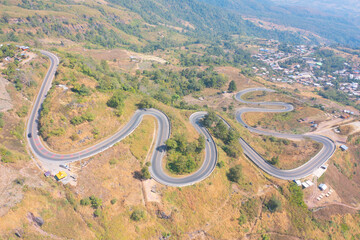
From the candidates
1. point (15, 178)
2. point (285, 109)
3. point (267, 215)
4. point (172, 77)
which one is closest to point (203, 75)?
point (172, 77)

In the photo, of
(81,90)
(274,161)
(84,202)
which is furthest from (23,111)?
(274,161)

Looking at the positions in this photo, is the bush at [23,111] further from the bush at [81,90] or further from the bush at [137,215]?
the bush at [137,215]

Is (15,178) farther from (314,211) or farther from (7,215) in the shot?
(314,211)

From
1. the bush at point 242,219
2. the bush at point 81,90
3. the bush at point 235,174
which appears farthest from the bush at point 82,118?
the bush at point 242,219

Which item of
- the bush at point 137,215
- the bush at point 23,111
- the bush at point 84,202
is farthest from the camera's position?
the bush at point 23,111

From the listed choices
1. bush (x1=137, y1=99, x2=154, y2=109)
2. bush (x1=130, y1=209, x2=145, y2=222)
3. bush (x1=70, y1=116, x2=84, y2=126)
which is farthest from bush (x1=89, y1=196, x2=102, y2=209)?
bush (x1=137, y1=99, x2=154, y2=109)
